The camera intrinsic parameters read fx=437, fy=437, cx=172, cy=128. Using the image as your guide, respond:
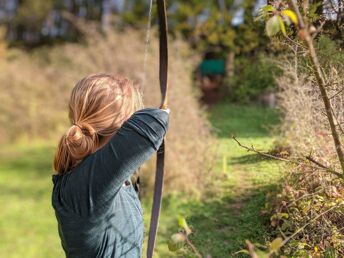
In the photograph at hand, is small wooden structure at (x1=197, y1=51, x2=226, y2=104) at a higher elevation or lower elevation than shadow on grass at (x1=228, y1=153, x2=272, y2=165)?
higher

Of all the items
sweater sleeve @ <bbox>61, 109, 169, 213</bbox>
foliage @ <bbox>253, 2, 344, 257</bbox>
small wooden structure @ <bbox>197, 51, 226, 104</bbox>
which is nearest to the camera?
sweater sleeve @ <bbox>61, 109, 169, 213</bbox>

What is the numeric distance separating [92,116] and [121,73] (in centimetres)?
553

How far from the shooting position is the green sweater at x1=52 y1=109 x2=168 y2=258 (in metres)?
0.98

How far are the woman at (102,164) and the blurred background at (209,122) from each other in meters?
0.48

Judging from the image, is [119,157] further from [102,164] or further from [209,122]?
[209,122]

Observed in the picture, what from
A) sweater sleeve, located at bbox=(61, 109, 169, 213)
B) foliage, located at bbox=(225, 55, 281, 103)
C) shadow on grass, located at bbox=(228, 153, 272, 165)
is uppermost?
foliage, located at bbox=(225, 55, 281, 103)

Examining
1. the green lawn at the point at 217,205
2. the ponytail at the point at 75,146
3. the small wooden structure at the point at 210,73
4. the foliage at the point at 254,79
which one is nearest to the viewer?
the ponytail at the point at 75,146

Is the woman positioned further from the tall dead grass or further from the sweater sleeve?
the tall dead grass

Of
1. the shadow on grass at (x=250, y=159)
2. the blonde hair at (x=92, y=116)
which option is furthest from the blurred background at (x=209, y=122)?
the blonde hair at (x=92, y=116)

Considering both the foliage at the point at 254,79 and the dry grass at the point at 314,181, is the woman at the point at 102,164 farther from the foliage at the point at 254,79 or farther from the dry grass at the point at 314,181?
the foliage at the point at 254,79

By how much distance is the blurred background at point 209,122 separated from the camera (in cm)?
160

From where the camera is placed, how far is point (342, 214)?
1429 millimetres

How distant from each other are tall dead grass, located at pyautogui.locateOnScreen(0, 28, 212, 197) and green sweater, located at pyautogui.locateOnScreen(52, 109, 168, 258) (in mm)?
2460

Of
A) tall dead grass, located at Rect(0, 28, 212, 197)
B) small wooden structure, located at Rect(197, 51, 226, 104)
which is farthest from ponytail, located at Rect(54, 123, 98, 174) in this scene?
small wooden structure, located at Rect(197, 51, 226, 104)
